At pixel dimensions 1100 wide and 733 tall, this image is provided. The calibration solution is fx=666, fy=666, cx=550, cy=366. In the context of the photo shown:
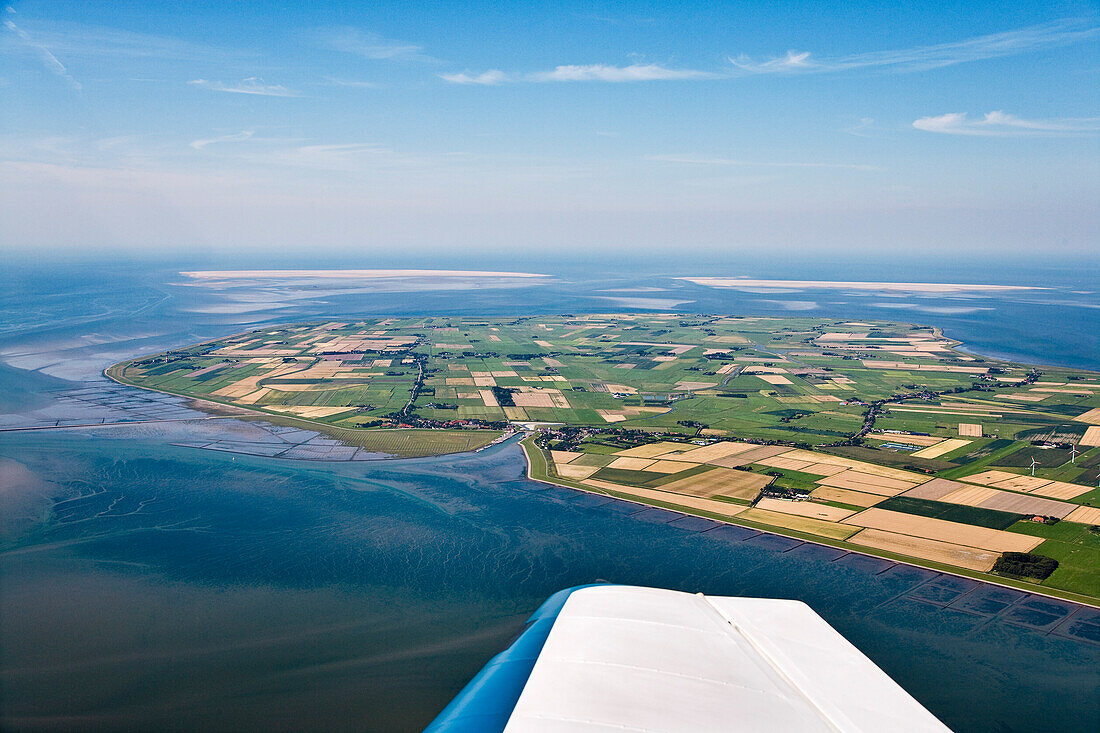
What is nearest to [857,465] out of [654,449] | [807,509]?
[807,509]

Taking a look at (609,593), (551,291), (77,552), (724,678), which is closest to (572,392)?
(77,552)

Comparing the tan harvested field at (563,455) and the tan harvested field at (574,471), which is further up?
the tan harvested field at (563,455)

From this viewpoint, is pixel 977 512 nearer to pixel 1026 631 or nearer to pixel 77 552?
pixel 1026 631

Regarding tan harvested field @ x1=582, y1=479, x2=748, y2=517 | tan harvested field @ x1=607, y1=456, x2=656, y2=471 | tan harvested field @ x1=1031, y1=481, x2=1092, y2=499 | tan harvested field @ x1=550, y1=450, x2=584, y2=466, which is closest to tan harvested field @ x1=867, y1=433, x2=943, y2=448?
tan harvested field @ x1=1031, y1=481, x2=1092, y2=499

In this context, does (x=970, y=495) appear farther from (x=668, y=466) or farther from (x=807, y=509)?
(x=668, y=466)

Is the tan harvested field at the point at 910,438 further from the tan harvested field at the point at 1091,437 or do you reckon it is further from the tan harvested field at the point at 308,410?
the tan harvested field at the point at 308,410

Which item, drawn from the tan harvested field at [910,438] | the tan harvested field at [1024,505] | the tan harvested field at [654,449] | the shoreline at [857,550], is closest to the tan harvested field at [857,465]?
the tan harvested field at [1024,505]
